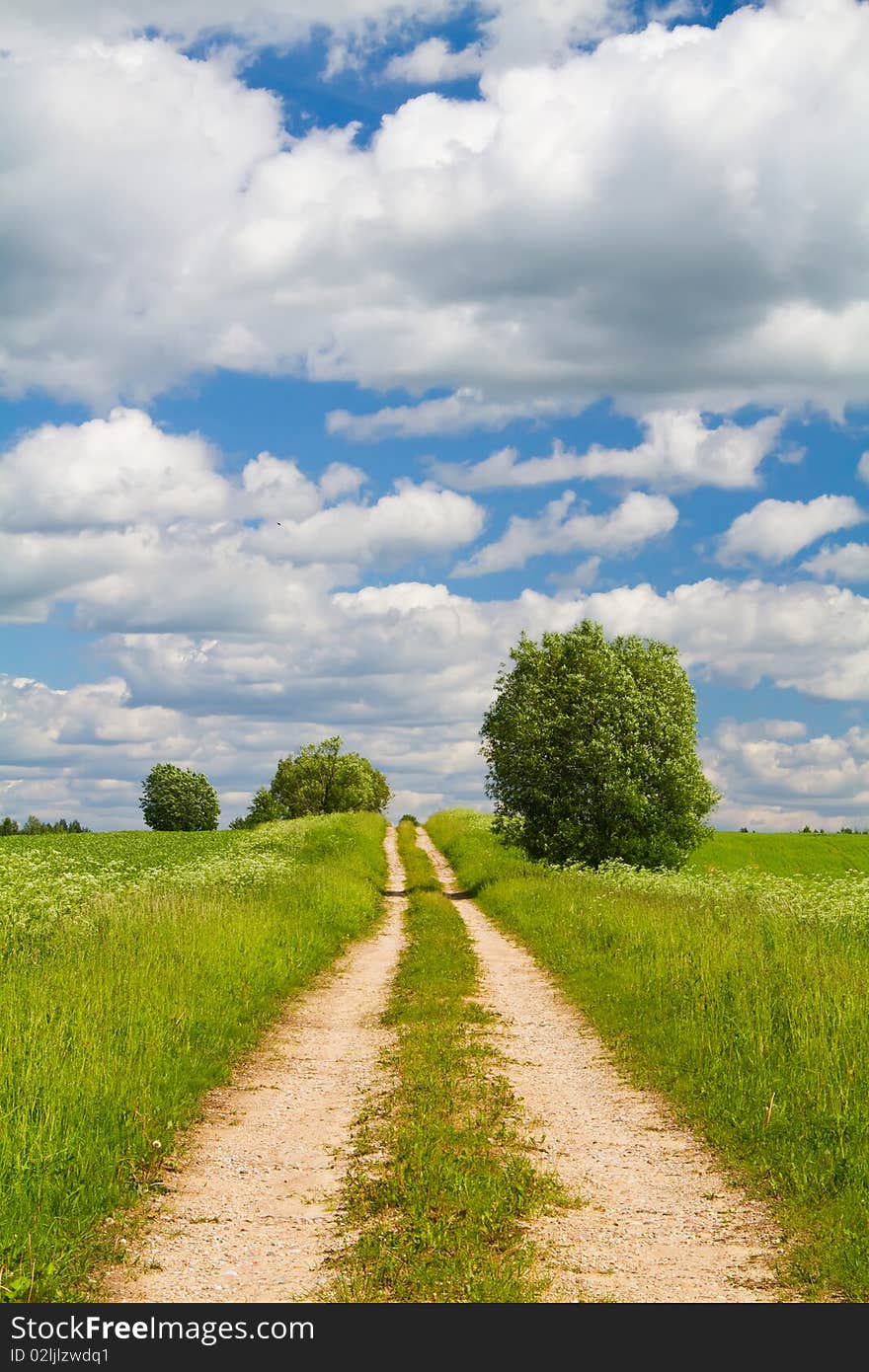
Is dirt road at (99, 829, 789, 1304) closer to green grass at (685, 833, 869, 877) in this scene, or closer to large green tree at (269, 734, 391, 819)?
green grass at (685, 833, 869, 877)

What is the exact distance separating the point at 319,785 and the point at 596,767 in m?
91.0

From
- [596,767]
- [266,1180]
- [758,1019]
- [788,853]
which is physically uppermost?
[596,767]

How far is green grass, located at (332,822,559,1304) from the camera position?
21.2ft

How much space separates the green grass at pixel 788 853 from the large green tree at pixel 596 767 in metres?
35.6

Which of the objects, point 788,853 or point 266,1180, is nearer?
point 266,1180

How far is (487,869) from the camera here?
37.9 meters

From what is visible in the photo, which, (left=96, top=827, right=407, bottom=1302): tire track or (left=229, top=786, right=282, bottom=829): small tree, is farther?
(left=229, top=786, right=282, bottom=829): small tree

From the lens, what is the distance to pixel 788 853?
82375 mm

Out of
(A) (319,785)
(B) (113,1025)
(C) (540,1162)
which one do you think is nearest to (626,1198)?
(C) (540,1162)

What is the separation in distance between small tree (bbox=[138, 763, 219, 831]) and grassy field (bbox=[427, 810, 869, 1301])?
113 meters

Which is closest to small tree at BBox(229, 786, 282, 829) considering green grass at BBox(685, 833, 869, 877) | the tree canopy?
the tree canopy

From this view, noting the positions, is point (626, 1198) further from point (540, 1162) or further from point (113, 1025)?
point (113, 1025)
